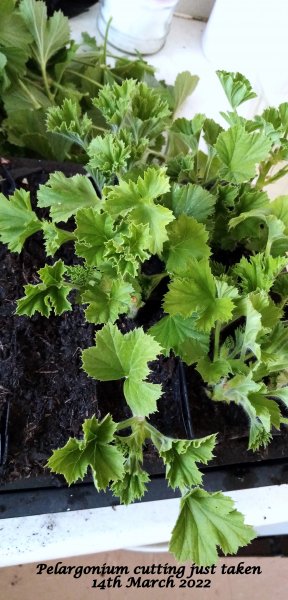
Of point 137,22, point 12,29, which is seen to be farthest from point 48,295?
point 137,22

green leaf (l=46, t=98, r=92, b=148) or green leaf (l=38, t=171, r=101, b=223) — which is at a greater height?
green leaf (l=46, t=98, r=92, b=148)

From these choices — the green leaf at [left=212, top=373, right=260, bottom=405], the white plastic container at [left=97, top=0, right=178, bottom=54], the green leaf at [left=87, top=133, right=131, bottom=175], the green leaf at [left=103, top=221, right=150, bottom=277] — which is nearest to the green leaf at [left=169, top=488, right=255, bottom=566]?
the green leaf at [left=212, top=373, right=260, bottom=405]

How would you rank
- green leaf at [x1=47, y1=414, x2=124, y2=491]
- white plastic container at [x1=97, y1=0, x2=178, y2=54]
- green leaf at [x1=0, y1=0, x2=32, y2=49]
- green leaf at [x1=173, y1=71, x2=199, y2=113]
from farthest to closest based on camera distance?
white plastic container at [x1=97, y1=0, x2=178, y2=54] < green leaf at [x1=173, y1=71, x2=199, y2=113] < green leaf at [x1=0, y1=0, x2=32, y2=49] < green leaf at [x1=47, y1=414, x2=124, y2=491]

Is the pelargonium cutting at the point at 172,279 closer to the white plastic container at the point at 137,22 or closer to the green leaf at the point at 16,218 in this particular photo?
the green leaf at the point at 16,218

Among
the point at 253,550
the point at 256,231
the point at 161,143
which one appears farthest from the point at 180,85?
the point at 253,550

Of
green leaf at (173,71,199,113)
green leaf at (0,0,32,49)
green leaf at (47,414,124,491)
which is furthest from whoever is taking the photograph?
green leaf at (173,71,199,113)

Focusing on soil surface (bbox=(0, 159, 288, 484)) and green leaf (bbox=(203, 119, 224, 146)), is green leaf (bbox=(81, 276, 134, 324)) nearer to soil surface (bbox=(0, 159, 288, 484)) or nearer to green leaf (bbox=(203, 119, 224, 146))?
soil surface (bbox=(0, 159, 288, 484))

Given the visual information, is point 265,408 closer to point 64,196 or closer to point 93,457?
point 93,457

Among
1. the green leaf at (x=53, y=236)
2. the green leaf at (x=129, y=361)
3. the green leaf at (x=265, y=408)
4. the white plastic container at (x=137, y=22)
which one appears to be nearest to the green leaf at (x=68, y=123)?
the green leaf at (x=53, y=236)
